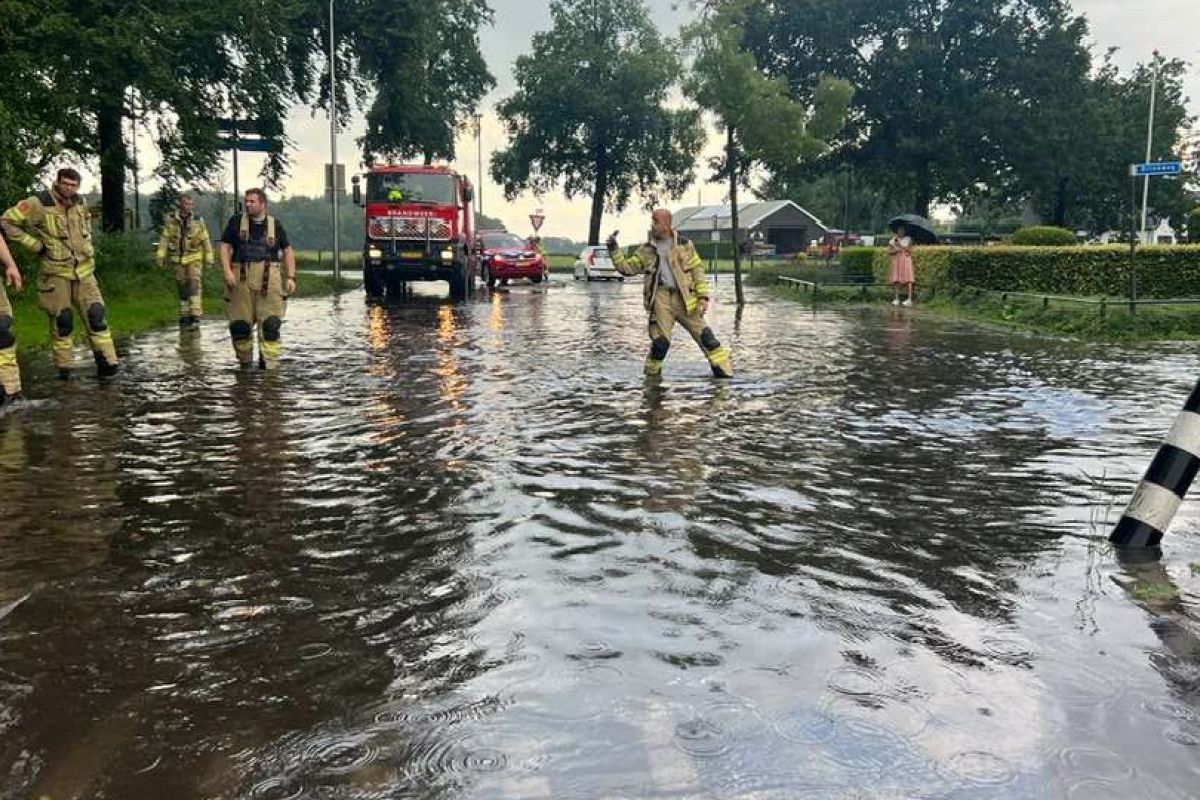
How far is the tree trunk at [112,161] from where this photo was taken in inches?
942

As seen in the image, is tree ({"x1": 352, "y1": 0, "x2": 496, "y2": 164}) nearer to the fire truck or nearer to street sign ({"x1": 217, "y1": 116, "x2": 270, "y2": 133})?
street sign ({"x1": 217, "y1": 116, "x2": 270, "y2": 133})

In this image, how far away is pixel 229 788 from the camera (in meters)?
2.75

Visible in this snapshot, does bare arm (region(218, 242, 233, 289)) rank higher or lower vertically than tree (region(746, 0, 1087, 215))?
lower

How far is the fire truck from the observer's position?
1028 inches

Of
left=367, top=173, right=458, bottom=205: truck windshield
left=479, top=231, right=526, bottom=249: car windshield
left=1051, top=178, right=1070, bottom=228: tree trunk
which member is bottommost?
left=479, top=231, right=526, bottom=249: car windshield

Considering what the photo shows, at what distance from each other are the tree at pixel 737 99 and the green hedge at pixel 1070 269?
4.65 m

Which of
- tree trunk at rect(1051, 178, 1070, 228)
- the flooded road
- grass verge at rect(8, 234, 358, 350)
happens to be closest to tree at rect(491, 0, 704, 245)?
tree trunk at rect(1051, 178, 1070, 228)

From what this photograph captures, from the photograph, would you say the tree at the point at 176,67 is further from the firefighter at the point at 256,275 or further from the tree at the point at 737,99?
the tree at the point at 737,99

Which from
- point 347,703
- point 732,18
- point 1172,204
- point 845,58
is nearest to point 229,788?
point 347,703

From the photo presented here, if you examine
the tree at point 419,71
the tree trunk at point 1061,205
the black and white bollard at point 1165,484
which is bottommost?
the black and white bollard at point 1165,484

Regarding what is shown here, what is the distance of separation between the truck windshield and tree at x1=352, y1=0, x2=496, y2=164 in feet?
39.0

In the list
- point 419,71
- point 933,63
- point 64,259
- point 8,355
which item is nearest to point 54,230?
point 64,259

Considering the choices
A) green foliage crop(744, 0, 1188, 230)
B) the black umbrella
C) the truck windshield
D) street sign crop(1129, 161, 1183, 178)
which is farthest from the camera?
green foliage crop(744, 0, 1188, 230)

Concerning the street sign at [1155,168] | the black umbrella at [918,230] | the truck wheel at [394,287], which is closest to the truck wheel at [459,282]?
the truck wheel at [394,287]
